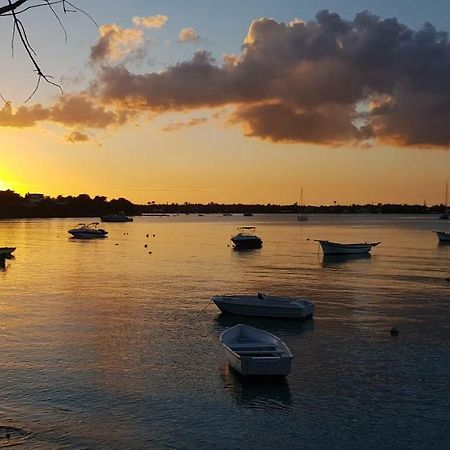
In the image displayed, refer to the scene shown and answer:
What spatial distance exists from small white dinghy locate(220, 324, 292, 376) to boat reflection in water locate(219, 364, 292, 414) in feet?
1.09

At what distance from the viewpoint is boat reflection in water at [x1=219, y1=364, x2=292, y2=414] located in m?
19.9

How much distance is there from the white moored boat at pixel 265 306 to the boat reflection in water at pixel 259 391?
1220cm

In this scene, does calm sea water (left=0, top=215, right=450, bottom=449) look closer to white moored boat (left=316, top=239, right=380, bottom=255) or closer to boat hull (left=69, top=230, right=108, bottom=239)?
white moored boat (left=316, top=239, right=380, bottom=255)

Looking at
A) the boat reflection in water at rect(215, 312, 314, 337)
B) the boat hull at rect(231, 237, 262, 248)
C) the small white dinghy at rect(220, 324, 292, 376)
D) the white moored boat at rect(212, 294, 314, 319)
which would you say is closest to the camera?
the small white dinghy at rect(220, 324, 292, 376)

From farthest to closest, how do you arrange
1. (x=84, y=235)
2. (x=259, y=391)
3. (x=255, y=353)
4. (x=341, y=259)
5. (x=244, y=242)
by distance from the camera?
(x=84, y=235), (x=244, y=242), (x=341, y=259), (x=255, y=353), (x=259, y=391)

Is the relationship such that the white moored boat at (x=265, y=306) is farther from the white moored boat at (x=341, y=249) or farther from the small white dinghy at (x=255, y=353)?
the white moored boat at (x=341, y=249)

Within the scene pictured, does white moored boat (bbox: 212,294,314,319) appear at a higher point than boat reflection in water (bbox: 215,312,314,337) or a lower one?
higher

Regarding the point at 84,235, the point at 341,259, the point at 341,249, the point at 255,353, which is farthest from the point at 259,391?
the point at 84,235

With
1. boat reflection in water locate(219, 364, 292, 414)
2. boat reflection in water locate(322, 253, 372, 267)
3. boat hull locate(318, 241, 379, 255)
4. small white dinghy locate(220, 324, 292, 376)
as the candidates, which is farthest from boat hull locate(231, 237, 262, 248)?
boat reflection in water locate(219, 364, 292, 414)

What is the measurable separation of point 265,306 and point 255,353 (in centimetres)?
1283

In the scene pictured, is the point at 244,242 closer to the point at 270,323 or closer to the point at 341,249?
the point at 341,249

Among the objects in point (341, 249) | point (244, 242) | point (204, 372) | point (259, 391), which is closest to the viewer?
point (259, 391)

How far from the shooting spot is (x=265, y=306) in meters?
36.2

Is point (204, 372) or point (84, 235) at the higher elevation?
point (84, 235)
